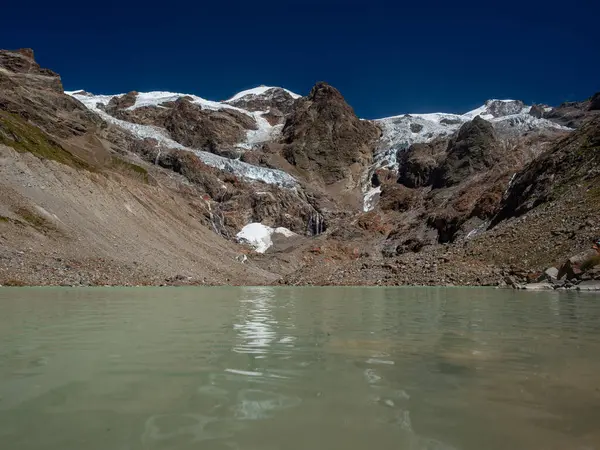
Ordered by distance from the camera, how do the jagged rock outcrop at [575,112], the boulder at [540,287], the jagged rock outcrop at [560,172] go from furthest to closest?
1. the jagged rock outcrop at [575,112]
2. the jagged rock outcrop at [560,172]
3. the boulder at [540,287]

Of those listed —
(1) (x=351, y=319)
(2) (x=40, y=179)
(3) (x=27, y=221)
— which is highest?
(2) (x=40, y=179)

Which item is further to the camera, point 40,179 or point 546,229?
point 40,179

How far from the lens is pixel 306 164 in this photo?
18825cm

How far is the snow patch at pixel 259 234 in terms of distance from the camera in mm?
120281

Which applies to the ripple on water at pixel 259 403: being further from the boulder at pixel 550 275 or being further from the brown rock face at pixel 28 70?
the brown rock face at pixel 28 70

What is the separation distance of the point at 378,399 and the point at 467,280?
3933 cm

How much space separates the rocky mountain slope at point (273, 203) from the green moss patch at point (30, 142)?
30 cm

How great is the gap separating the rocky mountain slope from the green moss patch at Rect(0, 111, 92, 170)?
30 centimetres

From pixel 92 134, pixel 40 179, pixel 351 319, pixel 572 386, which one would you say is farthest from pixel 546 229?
pixel 92 134

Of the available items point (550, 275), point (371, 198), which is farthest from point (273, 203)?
point (550, 275)

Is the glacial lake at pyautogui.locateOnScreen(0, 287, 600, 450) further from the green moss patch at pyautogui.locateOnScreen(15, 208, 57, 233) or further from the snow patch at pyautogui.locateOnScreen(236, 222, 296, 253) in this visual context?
the snow patch at pyautogui.locateOnScreen(236, 222, 296, 253)

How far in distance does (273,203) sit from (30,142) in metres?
74.7

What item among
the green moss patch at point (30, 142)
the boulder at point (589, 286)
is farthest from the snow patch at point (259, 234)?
the boulder at point (589, 286)

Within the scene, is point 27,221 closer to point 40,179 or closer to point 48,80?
point 40,179
